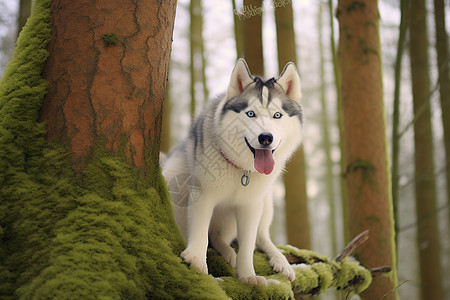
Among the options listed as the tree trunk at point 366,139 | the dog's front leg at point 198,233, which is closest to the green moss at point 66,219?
the dog's front leg at point 198,233

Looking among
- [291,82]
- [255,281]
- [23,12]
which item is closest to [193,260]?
[255,281]

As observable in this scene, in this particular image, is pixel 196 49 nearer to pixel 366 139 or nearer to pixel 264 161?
pixel 366 139

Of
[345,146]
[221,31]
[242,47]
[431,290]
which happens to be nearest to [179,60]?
[221,31]

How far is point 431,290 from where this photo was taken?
7367 mm

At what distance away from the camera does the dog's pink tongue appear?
2.26 m

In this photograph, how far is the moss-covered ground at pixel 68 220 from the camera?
1702 millimetres

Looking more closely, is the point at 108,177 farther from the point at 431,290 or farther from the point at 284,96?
the point at 431,290

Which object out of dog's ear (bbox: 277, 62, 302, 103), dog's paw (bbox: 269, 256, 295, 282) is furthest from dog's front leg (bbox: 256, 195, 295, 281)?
dog's ear (bbox: 277, 62, 302, 103)

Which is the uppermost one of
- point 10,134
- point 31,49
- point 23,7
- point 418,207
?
point 23,7

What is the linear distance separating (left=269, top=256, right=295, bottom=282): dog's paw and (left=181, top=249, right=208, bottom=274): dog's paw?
91 cm

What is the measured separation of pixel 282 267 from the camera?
301cm

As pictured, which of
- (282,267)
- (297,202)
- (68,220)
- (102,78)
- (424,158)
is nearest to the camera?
(68,220)

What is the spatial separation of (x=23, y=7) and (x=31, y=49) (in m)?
4.20

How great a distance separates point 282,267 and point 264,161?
1164 mm
